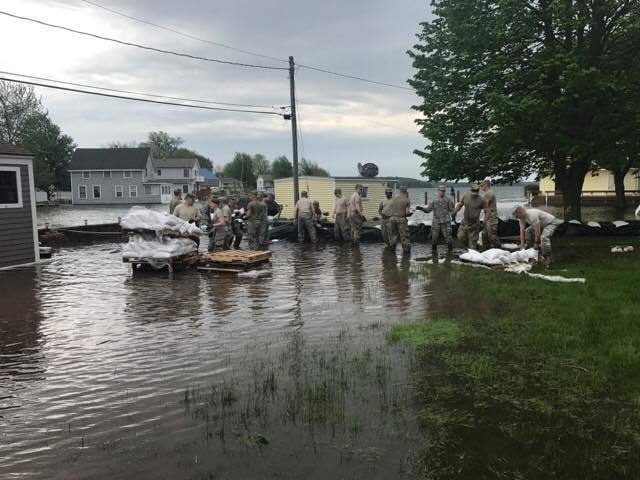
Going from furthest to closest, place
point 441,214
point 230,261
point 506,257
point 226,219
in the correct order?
1. point 441,214
2. point 226,219
3. point 230,261
4. point 506,257

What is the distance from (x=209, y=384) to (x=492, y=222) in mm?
10431

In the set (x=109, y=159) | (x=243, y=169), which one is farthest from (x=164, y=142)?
(x=109, y=159)

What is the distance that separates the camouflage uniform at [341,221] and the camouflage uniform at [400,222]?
3.16 m

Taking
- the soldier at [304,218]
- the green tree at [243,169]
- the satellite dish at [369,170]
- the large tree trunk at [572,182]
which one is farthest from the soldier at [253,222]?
the green tree at [243,169]

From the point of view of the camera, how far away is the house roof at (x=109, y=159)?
69.0 meters

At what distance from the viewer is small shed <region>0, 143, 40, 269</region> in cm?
1377

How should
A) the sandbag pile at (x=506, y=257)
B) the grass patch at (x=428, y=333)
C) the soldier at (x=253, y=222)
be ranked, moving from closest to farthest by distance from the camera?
the grass patch at (x=428, y=333) < the sandbag pile at (x=506, y=257) < the soldier at (x=253, y=222)

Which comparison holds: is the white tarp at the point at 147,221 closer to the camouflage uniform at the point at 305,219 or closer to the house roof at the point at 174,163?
the camouflage uniform at the point at 305,219

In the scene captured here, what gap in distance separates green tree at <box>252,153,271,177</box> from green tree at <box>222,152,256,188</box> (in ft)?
10.5

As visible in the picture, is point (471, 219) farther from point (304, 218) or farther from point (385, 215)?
point (304, 218)

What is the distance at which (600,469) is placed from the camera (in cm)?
362

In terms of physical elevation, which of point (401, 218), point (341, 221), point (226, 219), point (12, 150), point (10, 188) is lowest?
point (341, 221)

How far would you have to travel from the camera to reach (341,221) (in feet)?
62.7

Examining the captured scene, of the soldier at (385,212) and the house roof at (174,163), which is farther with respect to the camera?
the house roof at (174,163)
